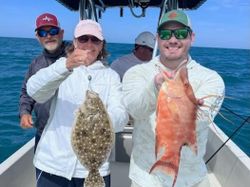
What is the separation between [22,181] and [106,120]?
2.12 metres

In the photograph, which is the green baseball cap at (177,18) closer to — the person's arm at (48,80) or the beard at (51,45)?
the person's arm at (48,80)

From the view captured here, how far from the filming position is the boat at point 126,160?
12.3ft

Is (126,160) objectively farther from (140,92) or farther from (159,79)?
(159,79)

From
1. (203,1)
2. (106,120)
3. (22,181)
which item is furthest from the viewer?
(203,1)

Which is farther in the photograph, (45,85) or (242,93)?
(242,93)

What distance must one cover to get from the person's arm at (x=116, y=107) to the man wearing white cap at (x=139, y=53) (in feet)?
7.44

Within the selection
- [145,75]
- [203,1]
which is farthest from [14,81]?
[145,75]

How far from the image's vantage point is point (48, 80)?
234 centimetres

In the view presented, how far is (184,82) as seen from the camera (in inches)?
66.0

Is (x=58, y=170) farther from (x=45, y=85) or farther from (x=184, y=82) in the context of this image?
(x=184, y=82)

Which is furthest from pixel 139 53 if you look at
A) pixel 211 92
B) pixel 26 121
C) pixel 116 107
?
pixel 211 92

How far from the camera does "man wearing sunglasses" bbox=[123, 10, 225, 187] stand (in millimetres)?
2127

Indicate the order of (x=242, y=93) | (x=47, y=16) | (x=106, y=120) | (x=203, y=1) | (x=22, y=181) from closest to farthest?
(x=106, y=120) → (x=47, y=16) → (x=22, y=181) → (x=203, y=1) → (x=242, y=93)

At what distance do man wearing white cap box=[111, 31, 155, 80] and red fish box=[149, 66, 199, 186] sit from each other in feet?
10.6
